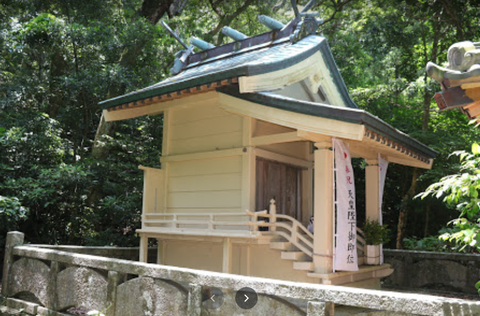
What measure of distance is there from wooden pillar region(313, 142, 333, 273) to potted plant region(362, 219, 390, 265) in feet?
6.78

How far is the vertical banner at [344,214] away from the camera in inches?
288

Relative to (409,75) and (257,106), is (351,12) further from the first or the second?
(257,106)

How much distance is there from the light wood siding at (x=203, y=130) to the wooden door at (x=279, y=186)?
32.6 inches

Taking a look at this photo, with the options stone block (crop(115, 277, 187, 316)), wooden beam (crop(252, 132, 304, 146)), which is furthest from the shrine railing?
stone block (crop(115, 277, 187, 316))

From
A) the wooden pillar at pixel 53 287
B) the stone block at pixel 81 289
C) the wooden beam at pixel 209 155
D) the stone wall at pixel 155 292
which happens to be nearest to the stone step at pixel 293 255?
the stone wall at pixel 155 292

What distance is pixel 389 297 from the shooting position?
362cm

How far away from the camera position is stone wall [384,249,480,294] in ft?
31.0

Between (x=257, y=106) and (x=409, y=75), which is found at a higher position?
(x=409, y=75)

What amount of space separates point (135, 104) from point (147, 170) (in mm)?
1454

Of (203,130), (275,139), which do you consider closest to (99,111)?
(203,130)

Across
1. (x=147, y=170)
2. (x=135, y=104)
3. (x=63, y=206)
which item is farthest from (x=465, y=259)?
(x=63, y=206)

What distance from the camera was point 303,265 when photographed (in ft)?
23.7

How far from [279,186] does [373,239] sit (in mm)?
2237

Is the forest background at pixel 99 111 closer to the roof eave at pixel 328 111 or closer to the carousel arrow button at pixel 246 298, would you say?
the roof eave at pixel 328 111
